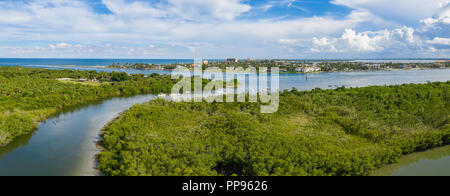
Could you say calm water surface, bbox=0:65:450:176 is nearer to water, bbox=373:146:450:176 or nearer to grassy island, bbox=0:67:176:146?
water, bbox=373:146:450:176

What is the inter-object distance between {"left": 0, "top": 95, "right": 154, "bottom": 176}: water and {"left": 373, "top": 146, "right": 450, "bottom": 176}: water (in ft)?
54.6

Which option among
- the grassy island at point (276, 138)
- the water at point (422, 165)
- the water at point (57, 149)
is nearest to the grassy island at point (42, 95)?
the water at point (57, 149)

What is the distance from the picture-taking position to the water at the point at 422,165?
45.7ft

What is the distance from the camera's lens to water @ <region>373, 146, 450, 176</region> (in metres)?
13.9

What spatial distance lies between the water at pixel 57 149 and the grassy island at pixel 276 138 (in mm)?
1556

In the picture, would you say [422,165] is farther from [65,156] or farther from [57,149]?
[57,149]

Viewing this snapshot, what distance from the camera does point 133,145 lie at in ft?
44.3

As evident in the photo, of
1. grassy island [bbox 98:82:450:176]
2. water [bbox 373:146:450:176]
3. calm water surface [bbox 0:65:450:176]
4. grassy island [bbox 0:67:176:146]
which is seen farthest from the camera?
grassy island [bbox 0:67:176:146]

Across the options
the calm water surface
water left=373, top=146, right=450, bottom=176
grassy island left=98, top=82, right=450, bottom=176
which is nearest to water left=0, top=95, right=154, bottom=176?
the calm water surface

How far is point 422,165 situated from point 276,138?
29.4 feet

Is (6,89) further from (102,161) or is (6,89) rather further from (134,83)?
(102,161)

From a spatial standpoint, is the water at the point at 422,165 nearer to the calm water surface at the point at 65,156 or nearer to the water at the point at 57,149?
the calm water surface at the point at 65,156

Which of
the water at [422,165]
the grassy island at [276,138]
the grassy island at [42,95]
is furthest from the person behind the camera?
the grassy island at [42,95]

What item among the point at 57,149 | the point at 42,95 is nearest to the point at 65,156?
the point at 57,149
